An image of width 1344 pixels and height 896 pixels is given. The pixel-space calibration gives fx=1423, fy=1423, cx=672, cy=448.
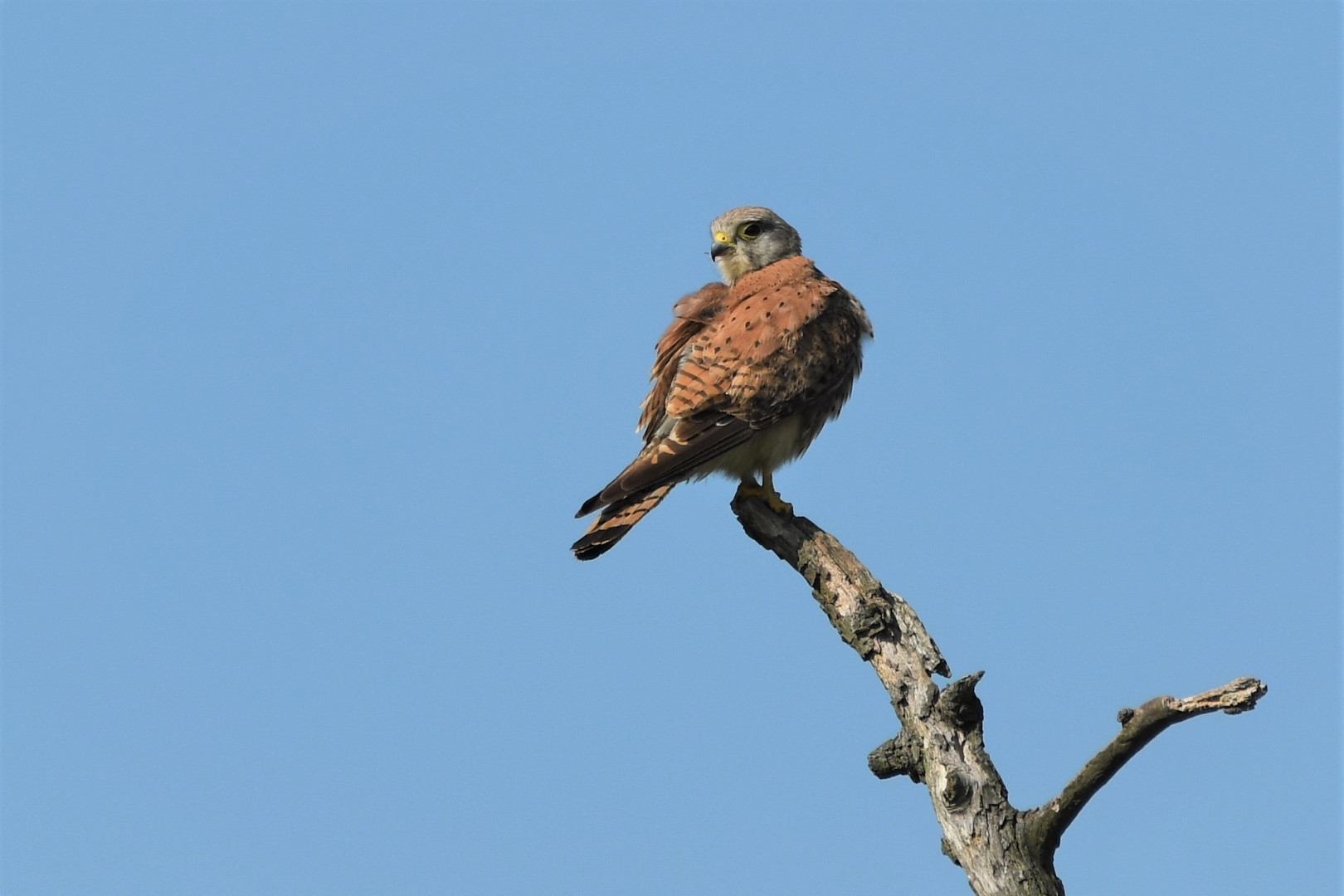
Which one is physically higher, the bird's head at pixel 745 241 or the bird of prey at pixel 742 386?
the bird's head at pixel 745 241

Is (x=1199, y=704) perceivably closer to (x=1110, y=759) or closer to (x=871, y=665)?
(x=1110, y=759)

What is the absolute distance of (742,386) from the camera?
5.01 meters

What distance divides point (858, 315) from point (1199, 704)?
286cm

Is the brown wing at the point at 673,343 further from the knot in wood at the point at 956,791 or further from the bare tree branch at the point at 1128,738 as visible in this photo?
the bare tree branch at the point at 1128,738

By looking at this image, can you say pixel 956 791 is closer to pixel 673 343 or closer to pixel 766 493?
pixel 766 493

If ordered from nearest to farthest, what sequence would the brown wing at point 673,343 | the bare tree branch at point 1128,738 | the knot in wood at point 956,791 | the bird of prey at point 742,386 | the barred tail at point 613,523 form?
the bare tree branch at point 1128,738 < the knot in wood at point 956,791 < the barred tail at point 613,523 < the bird of prey at point 742,386 < the brown wing at point 673,343

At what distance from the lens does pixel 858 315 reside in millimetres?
5539

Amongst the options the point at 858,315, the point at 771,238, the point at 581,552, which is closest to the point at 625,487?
the point at 581,552

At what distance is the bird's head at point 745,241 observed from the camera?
19.7ft

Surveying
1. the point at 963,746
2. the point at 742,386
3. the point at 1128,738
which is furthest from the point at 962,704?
the point at 742,386

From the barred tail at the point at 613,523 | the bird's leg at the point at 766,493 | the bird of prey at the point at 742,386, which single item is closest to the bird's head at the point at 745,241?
the bird of prey at the point at 742,386

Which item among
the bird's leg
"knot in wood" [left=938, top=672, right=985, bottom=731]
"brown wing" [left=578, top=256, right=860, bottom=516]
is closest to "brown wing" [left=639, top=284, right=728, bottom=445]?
"brown wing" [left=578, top=256, right=860, bottom=516]

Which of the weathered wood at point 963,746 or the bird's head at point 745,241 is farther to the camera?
the bird's head at point 745,241

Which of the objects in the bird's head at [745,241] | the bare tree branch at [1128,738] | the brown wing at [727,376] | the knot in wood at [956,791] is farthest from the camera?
the bird's head at [745,241]
